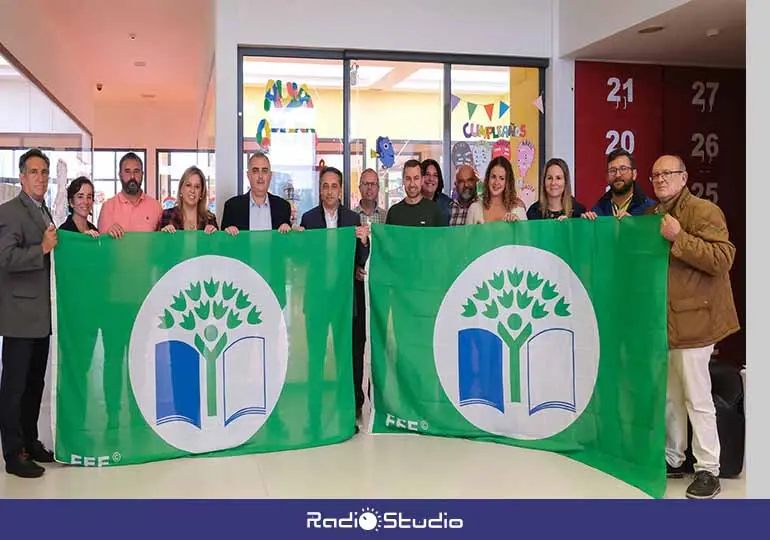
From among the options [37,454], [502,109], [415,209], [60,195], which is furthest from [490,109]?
[60,195]

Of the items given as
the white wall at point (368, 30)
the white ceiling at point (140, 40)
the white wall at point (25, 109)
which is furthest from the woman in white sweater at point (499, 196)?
the white wall at point (25, 109)

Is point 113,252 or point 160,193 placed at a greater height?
point 160,193

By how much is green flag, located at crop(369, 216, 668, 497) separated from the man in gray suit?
1.81m

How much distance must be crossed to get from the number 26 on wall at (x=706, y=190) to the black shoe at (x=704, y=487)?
13.9ft

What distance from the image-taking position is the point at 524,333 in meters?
4.64

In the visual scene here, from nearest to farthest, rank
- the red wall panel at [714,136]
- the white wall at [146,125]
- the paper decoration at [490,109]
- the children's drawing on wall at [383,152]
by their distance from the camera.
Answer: the children's drawing on wall at [383,152]
the paper decoration at [490,109]
the red wall panel at [714,136]
the white wall at [146,125]

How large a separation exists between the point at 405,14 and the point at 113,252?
374 centimetres

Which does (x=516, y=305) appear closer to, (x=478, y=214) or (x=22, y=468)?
(x=478, y=214)

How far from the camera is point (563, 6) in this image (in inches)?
283

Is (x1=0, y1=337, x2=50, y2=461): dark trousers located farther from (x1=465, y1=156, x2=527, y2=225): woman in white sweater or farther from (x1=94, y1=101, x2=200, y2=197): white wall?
(x1=94, y1=101, x2=200, y2=197): white wall

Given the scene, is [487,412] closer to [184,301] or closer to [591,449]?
[591,449]

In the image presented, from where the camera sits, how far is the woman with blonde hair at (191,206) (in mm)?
4625

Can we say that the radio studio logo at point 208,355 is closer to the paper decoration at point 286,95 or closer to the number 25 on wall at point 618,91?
the paper decoration at point 286,95
